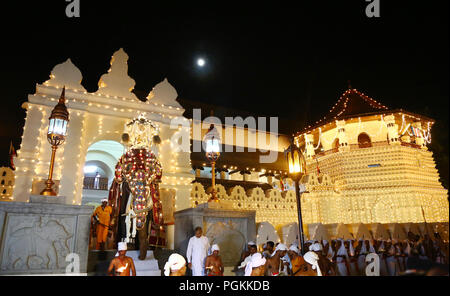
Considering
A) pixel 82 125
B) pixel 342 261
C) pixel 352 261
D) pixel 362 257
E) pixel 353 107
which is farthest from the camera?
pixel 353 107

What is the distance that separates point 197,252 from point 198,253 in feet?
0.09

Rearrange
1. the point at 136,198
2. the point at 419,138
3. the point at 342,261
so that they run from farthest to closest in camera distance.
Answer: the point at 419,138 → the point at 342,261 → the point at 136,198

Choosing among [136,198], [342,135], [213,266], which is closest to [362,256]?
[213,266]

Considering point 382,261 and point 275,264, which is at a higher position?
point 275,264

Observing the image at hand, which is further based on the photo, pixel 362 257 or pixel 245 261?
pixel 362 257

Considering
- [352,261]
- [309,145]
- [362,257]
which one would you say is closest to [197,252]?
[352,261]

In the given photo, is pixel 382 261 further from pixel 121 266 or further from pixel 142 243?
pixel 121 266

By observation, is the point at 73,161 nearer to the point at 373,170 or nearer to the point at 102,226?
the point at 102,226

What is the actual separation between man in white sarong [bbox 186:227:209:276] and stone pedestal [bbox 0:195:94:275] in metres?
1.78

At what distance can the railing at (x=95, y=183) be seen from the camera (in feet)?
53.2

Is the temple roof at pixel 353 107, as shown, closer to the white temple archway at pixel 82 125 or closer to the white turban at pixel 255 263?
the white temple archway at pixel 82 125

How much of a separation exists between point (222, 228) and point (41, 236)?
3207 mm

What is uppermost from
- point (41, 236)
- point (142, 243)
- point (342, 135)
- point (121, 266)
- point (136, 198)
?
point (342, 135)

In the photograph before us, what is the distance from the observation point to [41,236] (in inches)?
173
